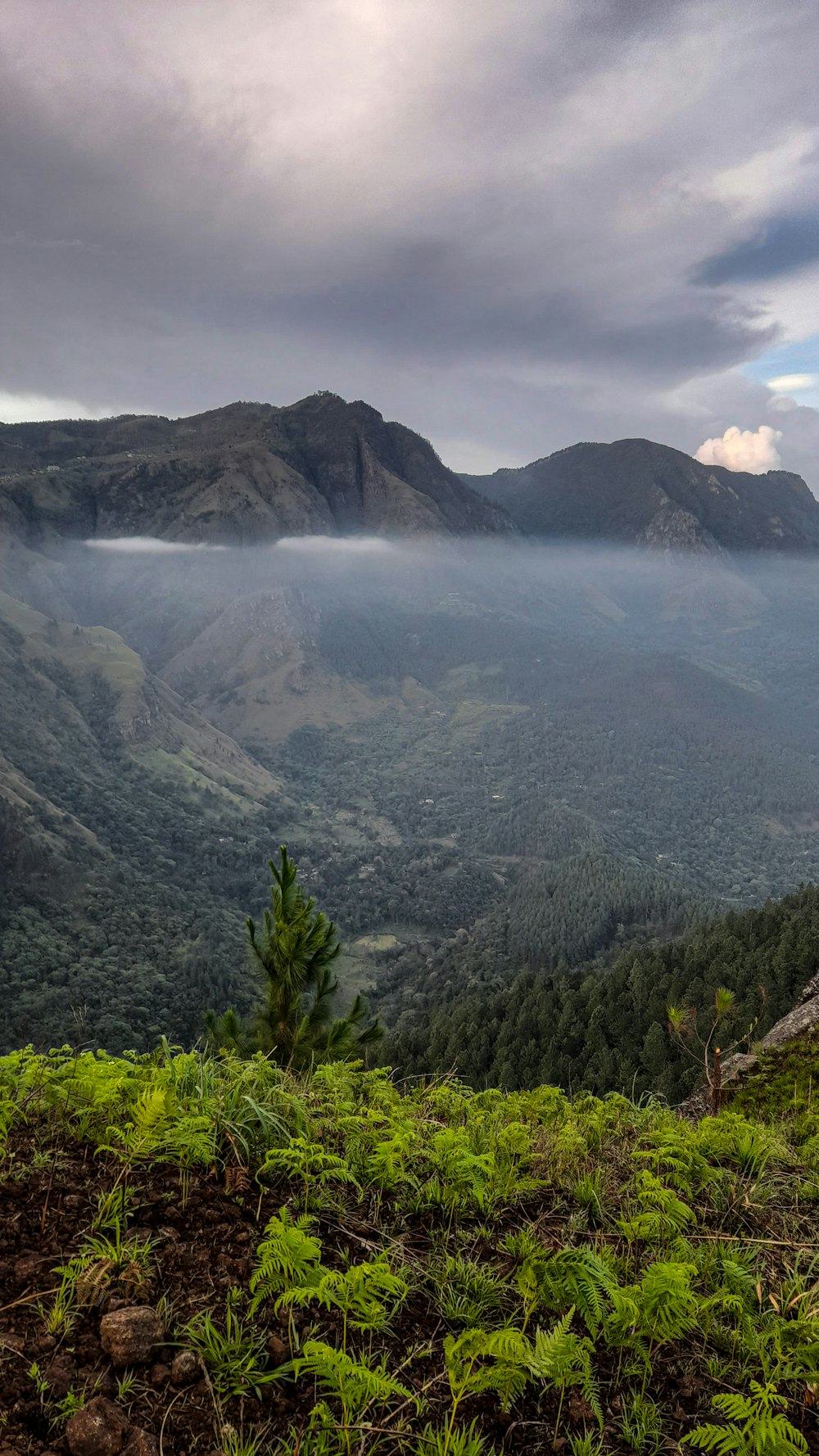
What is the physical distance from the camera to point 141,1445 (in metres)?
2.53

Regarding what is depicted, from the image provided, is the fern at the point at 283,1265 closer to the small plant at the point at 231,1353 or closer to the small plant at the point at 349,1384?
the small plant at the point at 231,1353

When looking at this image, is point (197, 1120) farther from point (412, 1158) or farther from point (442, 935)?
point (442, 935)

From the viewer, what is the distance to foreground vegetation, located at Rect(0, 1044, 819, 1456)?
279 cm

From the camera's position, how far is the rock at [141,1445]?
249cm

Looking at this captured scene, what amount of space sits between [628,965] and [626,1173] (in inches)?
2839

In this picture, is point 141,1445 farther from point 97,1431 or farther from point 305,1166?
point 305,1166

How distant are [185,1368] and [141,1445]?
33cm

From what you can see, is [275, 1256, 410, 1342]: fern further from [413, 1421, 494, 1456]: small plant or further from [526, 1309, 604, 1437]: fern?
[526, 1309, 604, 1437]: fern

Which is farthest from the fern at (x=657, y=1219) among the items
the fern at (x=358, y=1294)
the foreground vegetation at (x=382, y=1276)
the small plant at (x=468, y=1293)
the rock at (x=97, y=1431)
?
the rock at (x=97, y=1431)

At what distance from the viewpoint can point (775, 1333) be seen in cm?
354

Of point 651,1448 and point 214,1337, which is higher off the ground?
point 214,1337

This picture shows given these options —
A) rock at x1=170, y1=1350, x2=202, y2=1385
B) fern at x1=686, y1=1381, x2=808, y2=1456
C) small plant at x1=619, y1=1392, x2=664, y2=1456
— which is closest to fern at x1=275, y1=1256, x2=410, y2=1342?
rock at x1=170, y1=1350, x2=202, y2=1385

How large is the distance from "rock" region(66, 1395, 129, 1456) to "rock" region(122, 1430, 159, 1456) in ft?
0.09

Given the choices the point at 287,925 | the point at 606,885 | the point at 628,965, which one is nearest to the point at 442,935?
the point at 606,885
